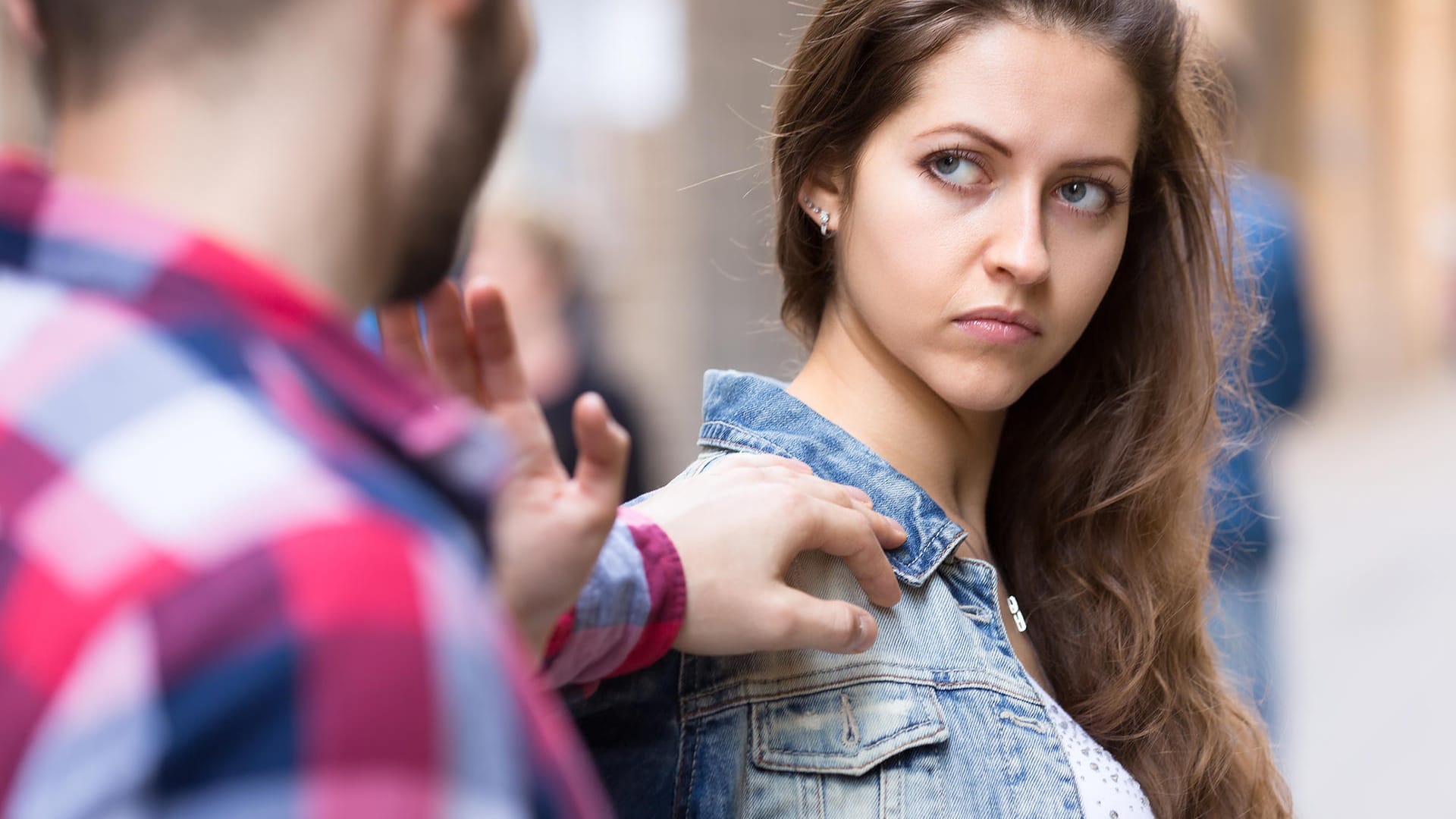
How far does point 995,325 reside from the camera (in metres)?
1.30

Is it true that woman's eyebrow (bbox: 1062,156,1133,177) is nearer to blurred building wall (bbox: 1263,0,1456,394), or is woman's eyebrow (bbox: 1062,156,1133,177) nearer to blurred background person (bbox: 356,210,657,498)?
blurred background person (bbox: 356,210,657,498)

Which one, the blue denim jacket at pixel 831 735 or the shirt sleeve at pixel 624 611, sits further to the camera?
the blue denim jacket at pixel 831 735

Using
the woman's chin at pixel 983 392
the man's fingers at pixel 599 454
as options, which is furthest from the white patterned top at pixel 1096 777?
the man's fingers at pixel 599 454

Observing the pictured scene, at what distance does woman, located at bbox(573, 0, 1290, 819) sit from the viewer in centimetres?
117

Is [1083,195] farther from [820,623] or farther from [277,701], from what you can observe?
[277,701]

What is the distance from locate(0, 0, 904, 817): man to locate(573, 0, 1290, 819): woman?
1.60 feet

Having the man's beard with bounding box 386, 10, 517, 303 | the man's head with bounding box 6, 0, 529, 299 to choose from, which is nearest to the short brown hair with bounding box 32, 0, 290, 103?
the man's head with bounding box 6, 0, 529, 299

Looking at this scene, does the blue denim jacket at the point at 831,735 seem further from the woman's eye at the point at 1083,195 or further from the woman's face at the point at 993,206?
the woman's eye at the point at 1083,195

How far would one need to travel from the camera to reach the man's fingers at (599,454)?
90 cm

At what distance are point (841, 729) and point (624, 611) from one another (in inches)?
9.1

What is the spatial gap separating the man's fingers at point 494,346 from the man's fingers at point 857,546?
0.30 meters

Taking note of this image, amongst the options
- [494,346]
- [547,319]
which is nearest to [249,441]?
[494,346]

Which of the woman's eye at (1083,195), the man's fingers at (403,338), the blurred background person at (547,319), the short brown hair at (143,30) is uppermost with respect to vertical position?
the short brown hair at (143,30)

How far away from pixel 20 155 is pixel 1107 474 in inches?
45.9
